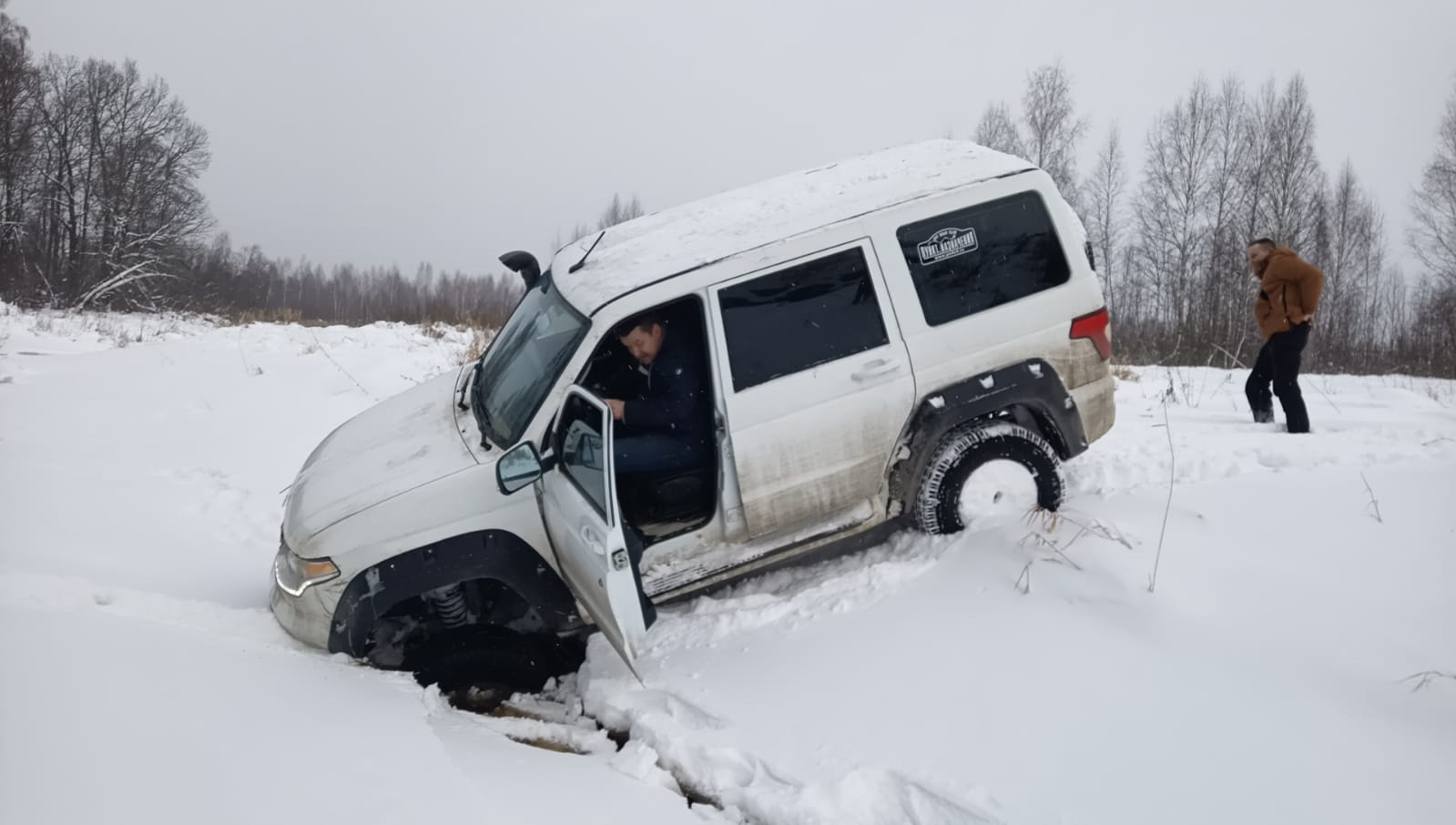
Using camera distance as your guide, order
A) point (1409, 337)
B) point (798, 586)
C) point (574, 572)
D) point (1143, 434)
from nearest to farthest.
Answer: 1. point (574, 572)
2. point (798, 586)
3. point (1143, 434)
4. point (1409, 337)

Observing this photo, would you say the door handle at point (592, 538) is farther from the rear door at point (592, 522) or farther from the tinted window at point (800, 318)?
the tinted window at point (800, 318)

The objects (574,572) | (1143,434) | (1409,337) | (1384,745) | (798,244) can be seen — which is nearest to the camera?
(1384,745)

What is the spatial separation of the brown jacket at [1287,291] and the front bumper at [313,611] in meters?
6.79

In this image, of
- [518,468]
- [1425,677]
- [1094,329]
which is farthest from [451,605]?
[1425,677]

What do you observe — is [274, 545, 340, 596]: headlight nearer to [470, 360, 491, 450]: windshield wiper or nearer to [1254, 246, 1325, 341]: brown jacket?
[470, 360, 491, 450]: windshield wiper

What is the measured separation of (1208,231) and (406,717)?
129 ft

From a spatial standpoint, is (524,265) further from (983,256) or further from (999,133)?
(999,133)

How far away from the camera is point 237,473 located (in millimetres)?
6664

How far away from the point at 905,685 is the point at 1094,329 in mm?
2201

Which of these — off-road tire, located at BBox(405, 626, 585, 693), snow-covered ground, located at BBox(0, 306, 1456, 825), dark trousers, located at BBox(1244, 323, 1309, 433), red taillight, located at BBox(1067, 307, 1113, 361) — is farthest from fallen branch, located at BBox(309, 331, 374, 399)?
dark trousers, located at BBox(1244, 323, 1309, 433)

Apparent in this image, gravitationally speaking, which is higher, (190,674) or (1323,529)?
(1323,529)

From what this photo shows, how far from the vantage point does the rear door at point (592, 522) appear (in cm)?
291

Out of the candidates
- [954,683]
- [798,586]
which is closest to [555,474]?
[798,586]

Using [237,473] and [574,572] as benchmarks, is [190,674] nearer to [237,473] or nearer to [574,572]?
[574,572]
